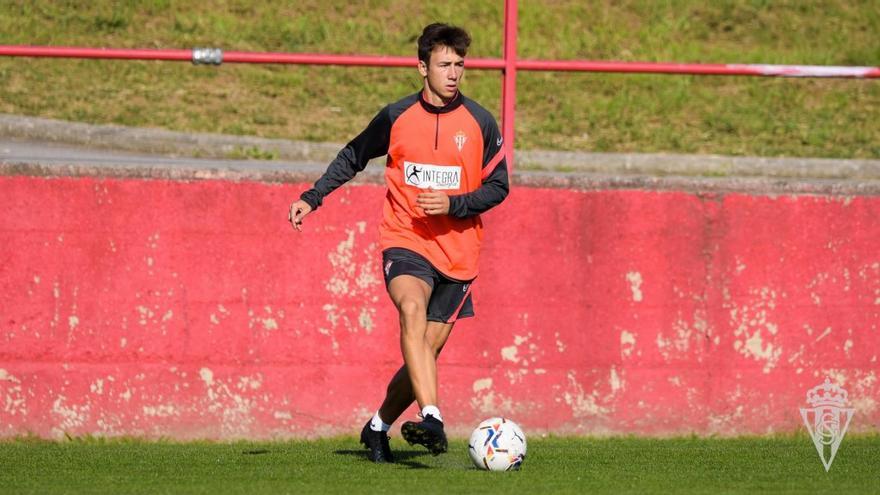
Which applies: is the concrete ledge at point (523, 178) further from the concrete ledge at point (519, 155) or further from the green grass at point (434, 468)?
the concrete ledge at point (519, 155)

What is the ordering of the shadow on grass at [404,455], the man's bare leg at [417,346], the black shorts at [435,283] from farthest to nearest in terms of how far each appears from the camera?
the shadow on grass at [404,455] → the black shorts at [435,283] → the man's bare leg at [417,346]

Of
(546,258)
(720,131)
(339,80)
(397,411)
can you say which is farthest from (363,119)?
(397,411)

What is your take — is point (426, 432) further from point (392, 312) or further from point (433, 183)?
point (392, 312)

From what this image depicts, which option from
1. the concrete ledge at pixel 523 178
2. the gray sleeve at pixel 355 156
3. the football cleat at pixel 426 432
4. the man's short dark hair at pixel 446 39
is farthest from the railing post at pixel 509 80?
the football cleat at pixel 426 432

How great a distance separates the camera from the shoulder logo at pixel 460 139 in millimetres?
6195

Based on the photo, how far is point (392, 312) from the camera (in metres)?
7.45

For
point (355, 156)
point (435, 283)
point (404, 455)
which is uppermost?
point (355, 156)

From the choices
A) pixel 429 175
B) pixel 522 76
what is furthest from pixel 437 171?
pixel 522 76

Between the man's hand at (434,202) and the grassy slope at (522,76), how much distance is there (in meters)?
7.57

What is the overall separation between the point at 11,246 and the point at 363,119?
23.5ft

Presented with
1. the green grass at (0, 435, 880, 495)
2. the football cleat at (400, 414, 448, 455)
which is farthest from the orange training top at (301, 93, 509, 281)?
the green grass at (0, 435, 880, 495)

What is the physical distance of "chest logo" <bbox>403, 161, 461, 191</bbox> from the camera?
618 centimetres

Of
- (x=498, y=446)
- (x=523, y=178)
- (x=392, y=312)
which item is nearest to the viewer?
(x=498, y=446)

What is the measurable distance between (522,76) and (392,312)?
27.3 feet
